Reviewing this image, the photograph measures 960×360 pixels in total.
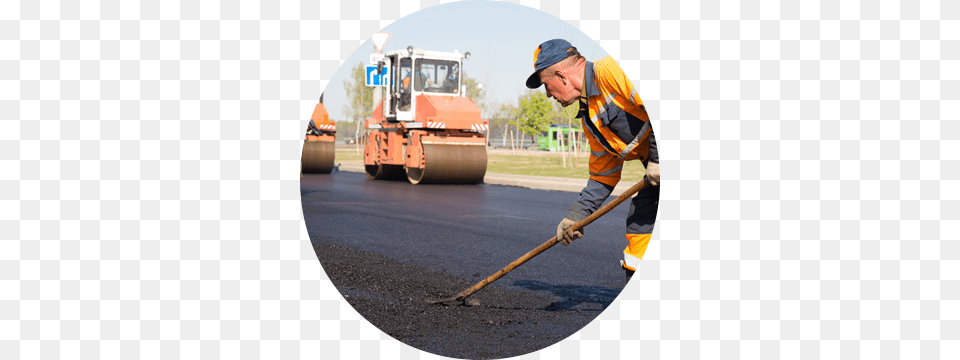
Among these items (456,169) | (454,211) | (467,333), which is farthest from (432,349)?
(456,169)

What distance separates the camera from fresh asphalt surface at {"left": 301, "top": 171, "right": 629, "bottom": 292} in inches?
235

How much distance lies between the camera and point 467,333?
414cm

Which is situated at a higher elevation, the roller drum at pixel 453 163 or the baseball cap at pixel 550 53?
the baseball cap at pixel 550 53

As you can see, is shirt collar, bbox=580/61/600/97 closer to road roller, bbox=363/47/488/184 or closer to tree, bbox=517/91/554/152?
road roller, bbox=363/47/488/184

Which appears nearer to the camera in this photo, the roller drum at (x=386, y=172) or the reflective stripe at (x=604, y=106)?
the reflective stripe at (x=604, y=106)

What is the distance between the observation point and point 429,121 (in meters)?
15.8

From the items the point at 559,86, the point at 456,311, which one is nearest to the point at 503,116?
the point at 456,311

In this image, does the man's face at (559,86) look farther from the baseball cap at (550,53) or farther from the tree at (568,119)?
the tree at (568,119)

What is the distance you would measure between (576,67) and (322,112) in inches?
694

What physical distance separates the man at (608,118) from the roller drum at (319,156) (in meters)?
16.1

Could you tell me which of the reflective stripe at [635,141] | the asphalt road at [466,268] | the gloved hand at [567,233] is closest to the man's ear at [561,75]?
the reflective stripe at [635,141]

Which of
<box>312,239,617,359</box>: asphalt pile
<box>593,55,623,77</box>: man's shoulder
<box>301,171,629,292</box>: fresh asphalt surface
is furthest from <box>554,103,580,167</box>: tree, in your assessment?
<box>593,55,623,77</box>: man's shoulder

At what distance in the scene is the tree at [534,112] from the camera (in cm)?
3391

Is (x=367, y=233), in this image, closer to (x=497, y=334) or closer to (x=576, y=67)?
(x=497, y=334)
